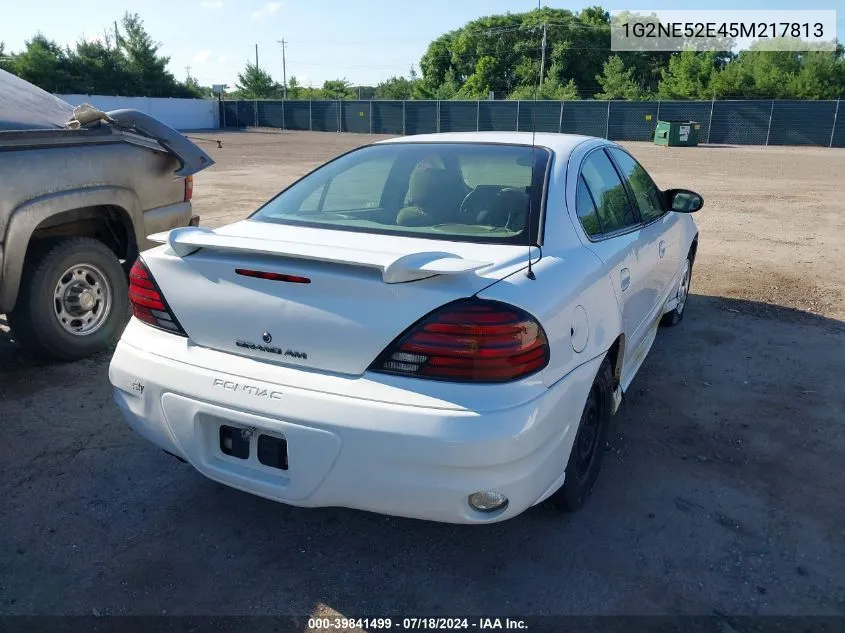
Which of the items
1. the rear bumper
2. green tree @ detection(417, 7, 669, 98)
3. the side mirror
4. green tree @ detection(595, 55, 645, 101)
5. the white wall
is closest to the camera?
the rear bumper

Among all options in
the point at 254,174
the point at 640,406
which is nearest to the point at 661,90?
the point at 254,174

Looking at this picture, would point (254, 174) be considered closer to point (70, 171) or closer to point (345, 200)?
point (70, 171)

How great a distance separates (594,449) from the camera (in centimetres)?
309

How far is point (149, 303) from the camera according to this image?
2.69 m

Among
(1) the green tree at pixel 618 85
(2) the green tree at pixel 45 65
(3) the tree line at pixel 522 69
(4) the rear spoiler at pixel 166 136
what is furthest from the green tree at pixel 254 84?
(4) the rear spoiler at pixel 166 136

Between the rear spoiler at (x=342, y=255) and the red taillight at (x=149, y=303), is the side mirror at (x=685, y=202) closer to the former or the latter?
the rear spoiler at (x=342, y=255)

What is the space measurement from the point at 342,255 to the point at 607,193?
180 centimetres

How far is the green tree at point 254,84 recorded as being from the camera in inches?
2756

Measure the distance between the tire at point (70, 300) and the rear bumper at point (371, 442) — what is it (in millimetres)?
2131

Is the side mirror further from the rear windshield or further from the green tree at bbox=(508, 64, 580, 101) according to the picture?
the green tree at bbox=(508, 64, 580, 101)

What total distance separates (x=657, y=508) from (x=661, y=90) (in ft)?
176

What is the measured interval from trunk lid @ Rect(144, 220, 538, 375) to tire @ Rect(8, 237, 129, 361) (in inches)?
79.3

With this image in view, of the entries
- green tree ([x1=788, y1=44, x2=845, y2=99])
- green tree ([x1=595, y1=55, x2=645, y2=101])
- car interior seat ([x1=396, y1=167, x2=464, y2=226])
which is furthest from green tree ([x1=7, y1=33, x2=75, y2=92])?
car interior seat ([x1=396, y1=167, x2=464, y2=226])

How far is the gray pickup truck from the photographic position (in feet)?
13.1
